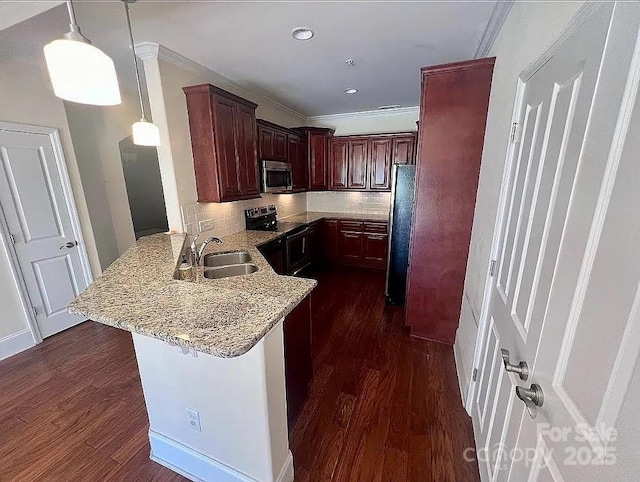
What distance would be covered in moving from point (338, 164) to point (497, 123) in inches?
122

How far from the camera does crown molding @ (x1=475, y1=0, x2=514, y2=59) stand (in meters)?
1.69

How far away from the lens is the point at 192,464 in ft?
4.67

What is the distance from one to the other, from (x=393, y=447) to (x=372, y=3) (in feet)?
9.18

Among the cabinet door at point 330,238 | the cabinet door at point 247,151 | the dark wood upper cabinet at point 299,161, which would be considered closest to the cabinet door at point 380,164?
the cabinet door at point 330,238

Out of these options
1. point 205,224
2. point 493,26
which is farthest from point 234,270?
point 493,26

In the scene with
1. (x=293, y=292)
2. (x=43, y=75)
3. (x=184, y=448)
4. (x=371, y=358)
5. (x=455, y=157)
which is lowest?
(x=371, y=358)

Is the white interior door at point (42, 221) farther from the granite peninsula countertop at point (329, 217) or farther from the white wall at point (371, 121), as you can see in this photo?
the white wall at point (371, 121)

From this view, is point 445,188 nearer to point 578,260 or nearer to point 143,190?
point 578,260

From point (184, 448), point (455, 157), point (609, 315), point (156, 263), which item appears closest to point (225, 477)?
point (184, 448)

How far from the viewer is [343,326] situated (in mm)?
2914

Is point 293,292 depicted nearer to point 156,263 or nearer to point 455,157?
point 156,263

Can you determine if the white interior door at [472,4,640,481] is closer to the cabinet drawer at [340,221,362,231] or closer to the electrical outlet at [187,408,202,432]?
the electrical outlet at [187,408,202,432]

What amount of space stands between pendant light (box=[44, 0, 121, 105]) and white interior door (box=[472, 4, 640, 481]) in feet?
4.66

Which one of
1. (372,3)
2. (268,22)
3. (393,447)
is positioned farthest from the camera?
(268,22)
